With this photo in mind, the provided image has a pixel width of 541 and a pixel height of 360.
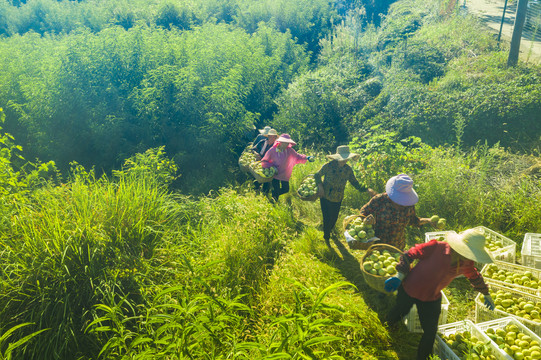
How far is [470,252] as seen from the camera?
2.96 m

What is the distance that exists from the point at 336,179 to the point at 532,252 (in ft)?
9.01

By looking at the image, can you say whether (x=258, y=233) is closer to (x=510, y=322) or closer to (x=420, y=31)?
(x=510, y=322)

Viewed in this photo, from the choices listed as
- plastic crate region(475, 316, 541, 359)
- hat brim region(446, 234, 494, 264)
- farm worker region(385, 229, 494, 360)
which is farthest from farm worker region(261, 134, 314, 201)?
plastic crate region(475, 316, 541, 359)

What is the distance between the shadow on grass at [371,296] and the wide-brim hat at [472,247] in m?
1.34

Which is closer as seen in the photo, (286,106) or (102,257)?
(102,257)

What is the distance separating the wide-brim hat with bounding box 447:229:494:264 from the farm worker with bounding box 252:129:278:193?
415 cm

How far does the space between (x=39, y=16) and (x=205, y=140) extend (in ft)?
56.1

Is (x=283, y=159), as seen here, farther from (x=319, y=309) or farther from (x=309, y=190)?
(x=319, y=309)

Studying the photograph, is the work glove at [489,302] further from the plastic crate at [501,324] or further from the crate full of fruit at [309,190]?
the crate full of fruit at [309,190]

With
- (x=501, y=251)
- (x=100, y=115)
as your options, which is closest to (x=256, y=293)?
(x=501, y=251)

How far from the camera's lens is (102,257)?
389 cm

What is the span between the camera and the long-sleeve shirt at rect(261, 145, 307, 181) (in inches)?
247

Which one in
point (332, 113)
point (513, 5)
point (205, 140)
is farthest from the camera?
point (513, 5)

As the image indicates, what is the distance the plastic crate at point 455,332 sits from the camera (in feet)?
9.96
